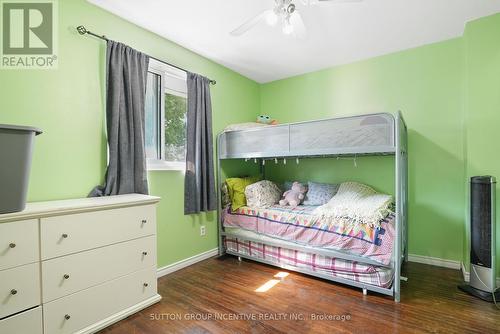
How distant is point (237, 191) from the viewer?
305 cm

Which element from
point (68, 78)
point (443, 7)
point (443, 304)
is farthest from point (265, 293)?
point (443, 7)

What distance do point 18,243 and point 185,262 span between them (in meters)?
1.60

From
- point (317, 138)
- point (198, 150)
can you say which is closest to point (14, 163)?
point (198, 150)

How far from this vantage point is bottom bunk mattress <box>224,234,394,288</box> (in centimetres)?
204

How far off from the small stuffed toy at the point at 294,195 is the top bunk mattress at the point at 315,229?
147 millimetres

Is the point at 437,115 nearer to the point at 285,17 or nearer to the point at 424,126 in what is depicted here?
the point at 424,126

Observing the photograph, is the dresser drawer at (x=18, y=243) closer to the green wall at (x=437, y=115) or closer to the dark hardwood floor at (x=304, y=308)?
the dark hardwood floor at (x=304, y=308)

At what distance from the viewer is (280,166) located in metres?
3.64

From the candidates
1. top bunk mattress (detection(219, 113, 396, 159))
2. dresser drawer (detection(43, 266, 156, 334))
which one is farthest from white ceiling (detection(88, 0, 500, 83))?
dresser drawer (detection(43, 266, 156, 334))

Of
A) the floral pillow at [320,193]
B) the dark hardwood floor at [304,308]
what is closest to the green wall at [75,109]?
the dark hardwood floor at [304,308]

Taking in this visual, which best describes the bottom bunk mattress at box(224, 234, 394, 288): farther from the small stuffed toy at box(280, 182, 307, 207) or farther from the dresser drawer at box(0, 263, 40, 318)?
the dresser drawer at box(0, 263, 40, 318)

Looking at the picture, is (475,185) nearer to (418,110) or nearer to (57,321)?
(418,110)

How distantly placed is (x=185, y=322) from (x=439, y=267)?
102 inches

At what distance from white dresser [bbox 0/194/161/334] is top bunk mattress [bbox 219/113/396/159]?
1.29 meters
